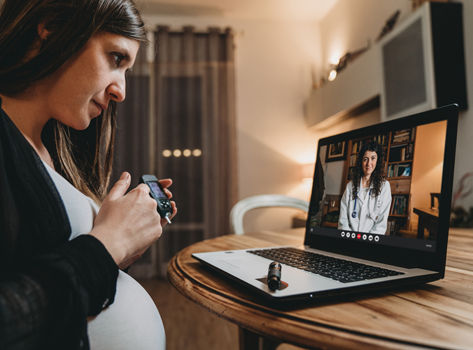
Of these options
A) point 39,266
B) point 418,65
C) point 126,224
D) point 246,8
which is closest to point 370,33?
point 418,65

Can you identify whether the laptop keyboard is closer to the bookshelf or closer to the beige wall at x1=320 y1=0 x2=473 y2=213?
the bookshelf

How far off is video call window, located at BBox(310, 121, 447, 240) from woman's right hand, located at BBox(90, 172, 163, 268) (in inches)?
15.5

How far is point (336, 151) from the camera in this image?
75 centimetres

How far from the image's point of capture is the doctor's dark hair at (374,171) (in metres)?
0.61

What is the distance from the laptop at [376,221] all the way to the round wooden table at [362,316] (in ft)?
0.06

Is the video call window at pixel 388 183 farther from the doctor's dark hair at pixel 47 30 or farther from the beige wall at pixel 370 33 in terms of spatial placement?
the beige wall at pixel 370 33

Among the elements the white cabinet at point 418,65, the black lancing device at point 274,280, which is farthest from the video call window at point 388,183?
the white cabinet at point 418,65

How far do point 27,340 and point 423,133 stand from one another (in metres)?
0.65

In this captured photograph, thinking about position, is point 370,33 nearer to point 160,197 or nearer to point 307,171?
point 307,171

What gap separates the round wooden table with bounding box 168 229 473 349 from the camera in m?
0.32

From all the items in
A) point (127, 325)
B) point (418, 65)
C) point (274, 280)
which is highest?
point (418, 65)

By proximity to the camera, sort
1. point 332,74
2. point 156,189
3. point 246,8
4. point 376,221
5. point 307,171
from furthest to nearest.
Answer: point 246,8
point 307,171
point 332,74
point 156,189
point 376,221

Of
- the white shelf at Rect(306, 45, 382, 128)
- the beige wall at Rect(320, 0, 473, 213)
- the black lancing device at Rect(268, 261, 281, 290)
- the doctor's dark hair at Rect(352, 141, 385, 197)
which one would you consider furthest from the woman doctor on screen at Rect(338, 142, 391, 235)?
the white shelf at Rect(306, 45, 382, 128)

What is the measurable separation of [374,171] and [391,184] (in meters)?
0.05
